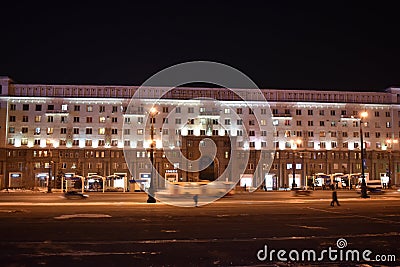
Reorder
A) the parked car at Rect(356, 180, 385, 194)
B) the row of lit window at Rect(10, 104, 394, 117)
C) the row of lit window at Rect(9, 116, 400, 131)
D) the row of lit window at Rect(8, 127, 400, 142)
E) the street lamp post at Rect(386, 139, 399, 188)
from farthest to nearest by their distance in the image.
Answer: the street lamp post at Rect(386, 139, 399, 188) → the row of lit window at Rect(9, 116, 400, 131) → the row of lit window at Rect(10, 104, 394, 117) → the row of lit window at Rect(8, 127, 400, 142) → the parked car at Rect(356, 180, 385, 194)

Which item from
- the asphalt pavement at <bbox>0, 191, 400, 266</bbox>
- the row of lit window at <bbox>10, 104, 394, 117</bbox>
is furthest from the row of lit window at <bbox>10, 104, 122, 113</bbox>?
the asphalt pavement at <bbox>0, 191, 400, 266</bbox>

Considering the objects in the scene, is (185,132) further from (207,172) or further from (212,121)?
(207,172)

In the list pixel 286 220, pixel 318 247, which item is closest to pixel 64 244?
pixel 318 247

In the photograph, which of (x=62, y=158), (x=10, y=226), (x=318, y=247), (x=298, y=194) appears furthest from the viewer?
(x=62, y=158)

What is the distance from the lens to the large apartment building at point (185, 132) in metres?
70.8

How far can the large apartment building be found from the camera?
232ft

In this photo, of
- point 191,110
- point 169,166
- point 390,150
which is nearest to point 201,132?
point 191,110

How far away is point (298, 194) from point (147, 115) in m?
36.8

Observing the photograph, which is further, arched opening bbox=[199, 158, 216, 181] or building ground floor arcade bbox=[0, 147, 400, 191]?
arched opening bbox=[199, 158, 216, 181]

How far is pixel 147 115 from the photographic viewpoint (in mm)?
73188

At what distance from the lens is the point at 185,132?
7381cm

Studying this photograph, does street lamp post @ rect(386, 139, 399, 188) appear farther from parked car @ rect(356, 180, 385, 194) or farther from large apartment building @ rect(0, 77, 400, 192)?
Result: parked car @ rect(356, 180, 385, 194)

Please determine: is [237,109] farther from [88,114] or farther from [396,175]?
[396,175]

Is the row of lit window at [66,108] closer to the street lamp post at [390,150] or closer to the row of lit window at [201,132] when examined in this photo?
the row of lit window at [201,132]
